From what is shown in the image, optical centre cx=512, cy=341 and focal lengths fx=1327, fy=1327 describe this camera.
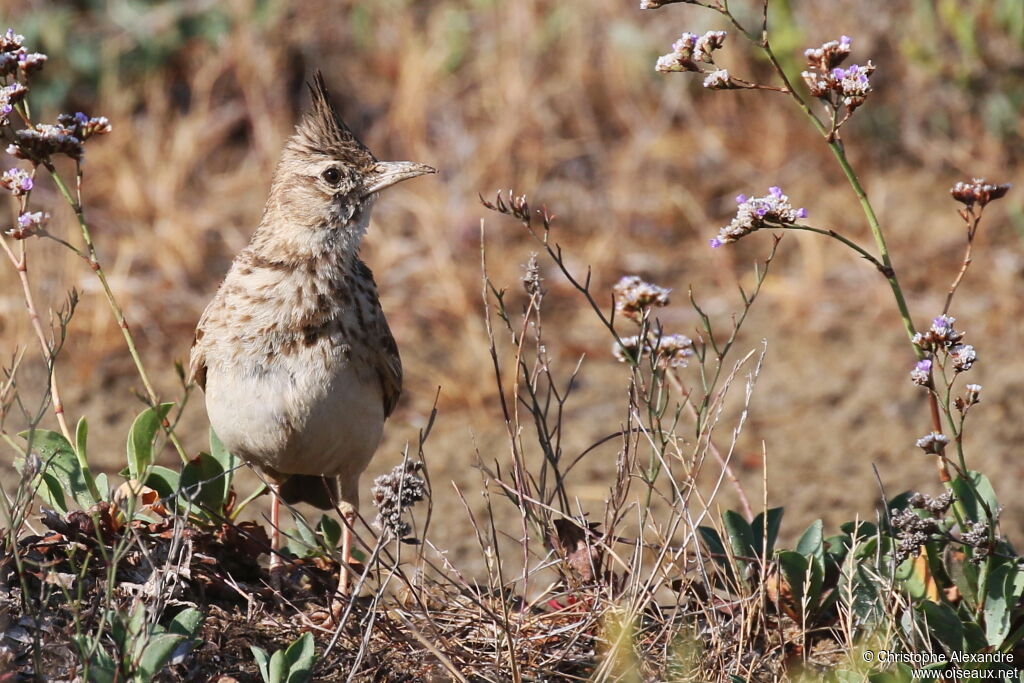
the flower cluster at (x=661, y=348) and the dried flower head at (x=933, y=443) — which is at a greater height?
the flower cluster at (x=661, y=348)

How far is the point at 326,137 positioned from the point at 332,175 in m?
0.17

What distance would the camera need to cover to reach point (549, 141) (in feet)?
27.3

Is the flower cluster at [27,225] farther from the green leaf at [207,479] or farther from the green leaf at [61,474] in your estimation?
the green leaf at [207,479]

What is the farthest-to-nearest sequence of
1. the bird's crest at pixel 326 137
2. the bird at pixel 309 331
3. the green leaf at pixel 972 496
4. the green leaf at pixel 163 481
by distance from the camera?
the bird's crest at pixel 326 137, the bird at pixel 309 331, the green leaf at pixel 163 481, the green leaf at pixel 972 496

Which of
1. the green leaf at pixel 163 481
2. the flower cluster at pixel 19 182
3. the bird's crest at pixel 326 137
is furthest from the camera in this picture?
the bird's crest at pixel 326 137

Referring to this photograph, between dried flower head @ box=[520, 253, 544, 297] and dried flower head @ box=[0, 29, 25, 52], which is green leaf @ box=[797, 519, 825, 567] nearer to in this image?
dried flower head @ box=[520, 253, 544, 297]

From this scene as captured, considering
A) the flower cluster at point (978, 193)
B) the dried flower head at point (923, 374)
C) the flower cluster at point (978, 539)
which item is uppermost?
the flower cluster at point (978, 193)

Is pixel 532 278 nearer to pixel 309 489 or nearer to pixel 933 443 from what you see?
pixel 933 443

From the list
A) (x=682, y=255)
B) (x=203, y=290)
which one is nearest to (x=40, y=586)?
(x=203, y=290)

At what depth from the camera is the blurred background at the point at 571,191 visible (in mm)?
6270

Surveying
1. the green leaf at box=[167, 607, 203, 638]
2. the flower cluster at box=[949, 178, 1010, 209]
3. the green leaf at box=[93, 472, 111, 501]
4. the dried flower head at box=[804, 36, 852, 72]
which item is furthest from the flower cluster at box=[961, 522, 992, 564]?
the green leaf at box=[93, 472, 111, 501]

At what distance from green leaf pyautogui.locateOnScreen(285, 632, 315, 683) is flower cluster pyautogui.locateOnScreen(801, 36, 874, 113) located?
5.88 feet

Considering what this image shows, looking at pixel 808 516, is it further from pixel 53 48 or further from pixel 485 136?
pixel 53 48

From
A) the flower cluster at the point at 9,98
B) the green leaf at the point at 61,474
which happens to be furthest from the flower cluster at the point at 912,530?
the flower cluster at the point at 9,98
